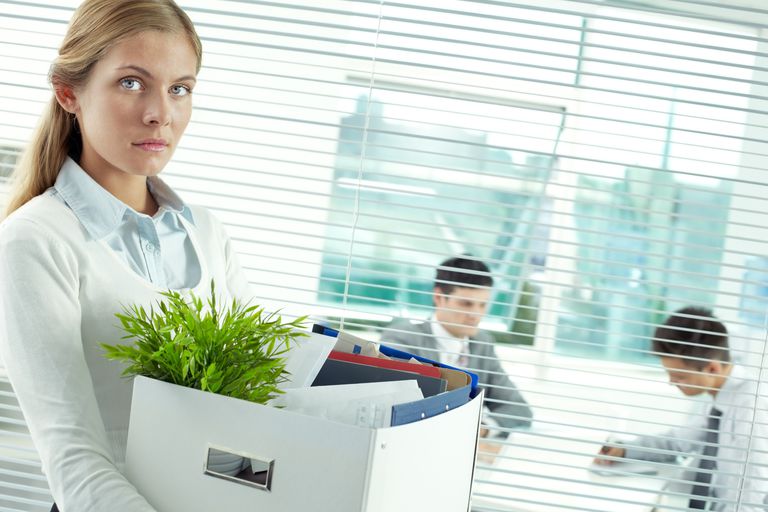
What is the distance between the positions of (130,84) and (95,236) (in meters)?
0.21

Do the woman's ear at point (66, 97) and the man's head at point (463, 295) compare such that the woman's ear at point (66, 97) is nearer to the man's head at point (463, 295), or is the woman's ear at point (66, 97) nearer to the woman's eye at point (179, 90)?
the woman's eye at point (179, 90)

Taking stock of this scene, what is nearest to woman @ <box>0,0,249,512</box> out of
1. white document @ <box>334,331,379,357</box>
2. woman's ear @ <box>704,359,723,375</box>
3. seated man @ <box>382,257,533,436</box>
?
white document @ <box>334,331,379,357</box>

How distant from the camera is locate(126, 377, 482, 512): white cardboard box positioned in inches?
29.4

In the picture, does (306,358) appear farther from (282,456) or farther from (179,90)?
(179,90)

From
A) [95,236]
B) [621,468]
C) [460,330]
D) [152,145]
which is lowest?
[621,468]

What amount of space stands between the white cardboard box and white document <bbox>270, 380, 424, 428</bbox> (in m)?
0.05

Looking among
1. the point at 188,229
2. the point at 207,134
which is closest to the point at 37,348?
the point at 188,229

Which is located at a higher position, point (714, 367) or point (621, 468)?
point (714, 367)

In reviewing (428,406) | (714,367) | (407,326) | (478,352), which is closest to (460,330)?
(478,352)

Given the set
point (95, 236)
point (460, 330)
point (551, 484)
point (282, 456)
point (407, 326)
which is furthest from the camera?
point (551, 484)

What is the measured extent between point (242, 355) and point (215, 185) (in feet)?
5.00

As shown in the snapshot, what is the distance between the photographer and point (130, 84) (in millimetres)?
1068

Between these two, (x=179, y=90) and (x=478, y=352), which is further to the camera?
(x=478, y=352)

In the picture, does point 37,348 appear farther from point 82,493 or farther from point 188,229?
point 188,229
